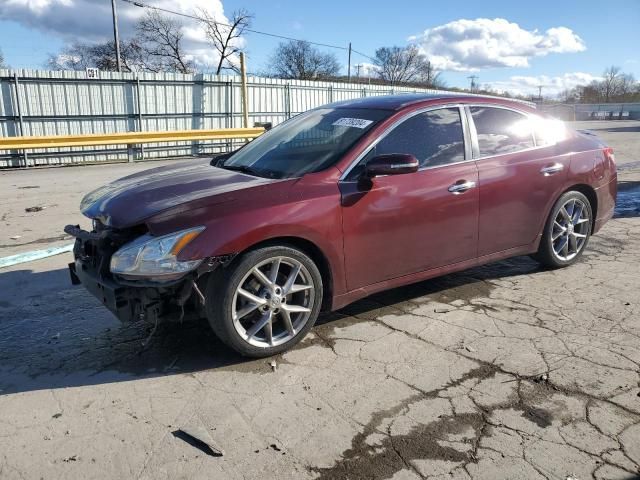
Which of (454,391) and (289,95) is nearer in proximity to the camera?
(454,391)

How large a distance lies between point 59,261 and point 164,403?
335 centimetres

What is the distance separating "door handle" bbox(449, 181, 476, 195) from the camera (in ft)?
13.6

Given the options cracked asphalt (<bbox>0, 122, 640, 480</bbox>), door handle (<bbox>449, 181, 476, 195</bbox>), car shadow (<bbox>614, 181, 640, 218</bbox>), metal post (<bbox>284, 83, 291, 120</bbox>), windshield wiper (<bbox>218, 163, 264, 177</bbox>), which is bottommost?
cracked asphalt (<bbox>0, 122, 640, 480</bbox>)

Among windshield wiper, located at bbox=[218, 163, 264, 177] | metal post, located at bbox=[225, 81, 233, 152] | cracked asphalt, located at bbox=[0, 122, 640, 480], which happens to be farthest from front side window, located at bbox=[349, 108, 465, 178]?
metal post, located at bbox=[225, 81, 233, 152]

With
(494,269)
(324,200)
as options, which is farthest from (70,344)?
(494,269)

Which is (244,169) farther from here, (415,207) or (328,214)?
(415,207)

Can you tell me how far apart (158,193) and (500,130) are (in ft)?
9.57

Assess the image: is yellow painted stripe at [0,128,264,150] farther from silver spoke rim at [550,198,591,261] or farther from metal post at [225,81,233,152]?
silver spoke rim at [550,198,591,261]

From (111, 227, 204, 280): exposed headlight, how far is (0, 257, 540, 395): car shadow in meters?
0.66

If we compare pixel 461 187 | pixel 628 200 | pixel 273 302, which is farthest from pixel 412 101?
pixel 628 200

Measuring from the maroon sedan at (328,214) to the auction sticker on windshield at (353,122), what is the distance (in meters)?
0.02

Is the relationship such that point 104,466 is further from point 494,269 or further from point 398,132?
point 494,269

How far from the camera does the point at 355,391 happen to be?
10.1 feet

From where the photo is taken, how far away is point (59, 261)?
564cm
